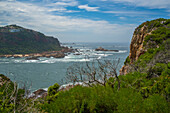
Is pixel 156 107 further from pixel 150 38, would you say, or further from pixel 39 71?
pixel 39 71

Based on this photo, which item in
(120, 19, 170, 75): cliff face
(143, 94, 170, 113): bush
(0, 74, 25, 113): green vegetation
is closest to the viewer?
(143, 94, 170, 113): bush

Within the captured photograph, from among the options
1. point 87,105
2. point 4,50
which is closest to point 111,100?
point 87,105

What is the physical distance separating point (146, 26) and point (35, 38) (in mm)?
102005

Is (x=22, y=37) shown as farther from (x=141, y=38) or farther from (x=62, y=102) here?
(x=62, y=102)

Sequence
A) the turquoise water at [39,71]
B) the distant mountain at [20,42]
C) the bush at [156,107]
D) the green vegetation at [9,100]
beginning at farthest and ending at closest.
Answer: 1. the distant mountain at [20,42]
2. the turquoise water at [39,71]
3. the green vegetation at [9,100]
4. the bush at [156,107]

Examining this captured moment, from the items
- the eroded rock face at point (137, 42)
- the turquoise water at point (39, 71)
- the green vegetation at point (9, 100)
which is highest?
the eroded rock face at point (137, 42)

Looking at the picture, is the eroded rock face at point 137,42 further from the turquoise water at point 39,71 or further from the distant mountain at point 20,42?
the distant mountain at point 20,42

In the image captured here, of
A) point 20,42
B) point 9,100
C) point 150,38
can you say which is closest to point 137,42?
point 150,38

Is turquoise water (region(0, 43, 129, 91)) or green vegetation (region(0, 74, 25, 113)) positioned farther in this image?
turquoise water (region(0, 43, 129, 91))

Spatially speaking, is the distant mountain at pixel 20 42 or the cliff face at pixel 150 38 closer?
the cliff face at pixel 150 38

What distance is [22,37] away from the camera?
104m

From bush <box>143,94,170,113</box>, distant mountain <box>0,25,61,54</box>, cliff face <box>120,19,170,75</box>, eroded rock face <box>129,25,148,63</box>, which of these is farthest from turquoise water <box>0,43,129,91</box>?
distant mountain <box>0,25,61,54</box>

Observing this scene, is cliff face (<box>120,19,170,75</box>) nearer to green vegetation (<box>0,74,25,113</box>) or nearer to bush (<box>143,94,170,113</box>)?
bush (<box>143,94,170,113</box>)

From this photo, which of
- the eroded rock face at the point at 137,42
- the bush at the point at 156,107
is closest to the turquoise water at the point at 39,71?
the eroded rock face at the point at 137,42
